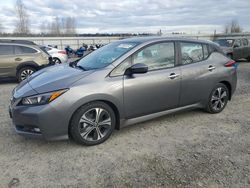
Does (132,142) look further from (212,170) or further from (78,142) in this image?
(212,170)

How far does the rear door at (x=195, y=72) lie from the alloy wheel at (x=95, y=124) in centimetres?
150

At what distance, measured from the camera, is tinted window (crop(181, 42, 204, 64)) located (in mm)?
4222

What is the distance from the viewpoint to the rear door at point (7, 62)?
26.7ft

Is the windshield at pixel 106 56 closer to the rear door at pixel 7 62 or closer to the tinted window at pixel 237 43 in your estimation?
the rear door at pixel 7 62

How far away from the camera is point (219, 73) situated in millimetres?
4613

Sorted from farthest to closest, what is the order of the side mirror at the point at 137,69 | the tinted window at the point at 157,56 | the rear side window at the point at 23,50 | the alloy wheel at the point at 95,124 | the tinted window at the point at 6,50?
1. the rear side window at the point at 23,50
2. the tinted window at the point at 6,50
3. the tinted window at the point at 157,56
4. the side mirror at the point at 137,69
5. the alloy wheel at the point at 95,124

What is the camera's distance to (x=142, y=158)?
3145mm

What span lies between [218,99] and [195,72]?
3.19ft

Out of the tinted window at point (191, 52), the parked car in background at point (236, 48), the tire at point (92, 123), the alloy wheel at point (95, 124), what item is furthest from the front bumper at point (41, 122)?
the parked car in background at point (236, 48)

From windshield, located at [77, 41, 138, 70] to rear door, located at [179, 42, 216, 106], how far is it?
103cm

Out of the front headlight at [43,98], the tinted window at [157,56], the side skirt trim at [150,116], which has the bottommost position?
the side skirt trim at [150,116]

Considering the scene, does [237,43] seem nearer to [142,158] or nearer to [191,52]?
[191,52]

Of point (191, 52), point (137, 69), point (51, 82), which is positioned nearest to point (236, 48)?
point (191, 52)

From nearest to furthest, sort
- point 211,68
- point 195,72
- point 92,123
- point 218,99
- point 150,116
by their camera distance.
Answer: point 92,123, point 150,116, point 195,72, point 211,68, point 218,99
